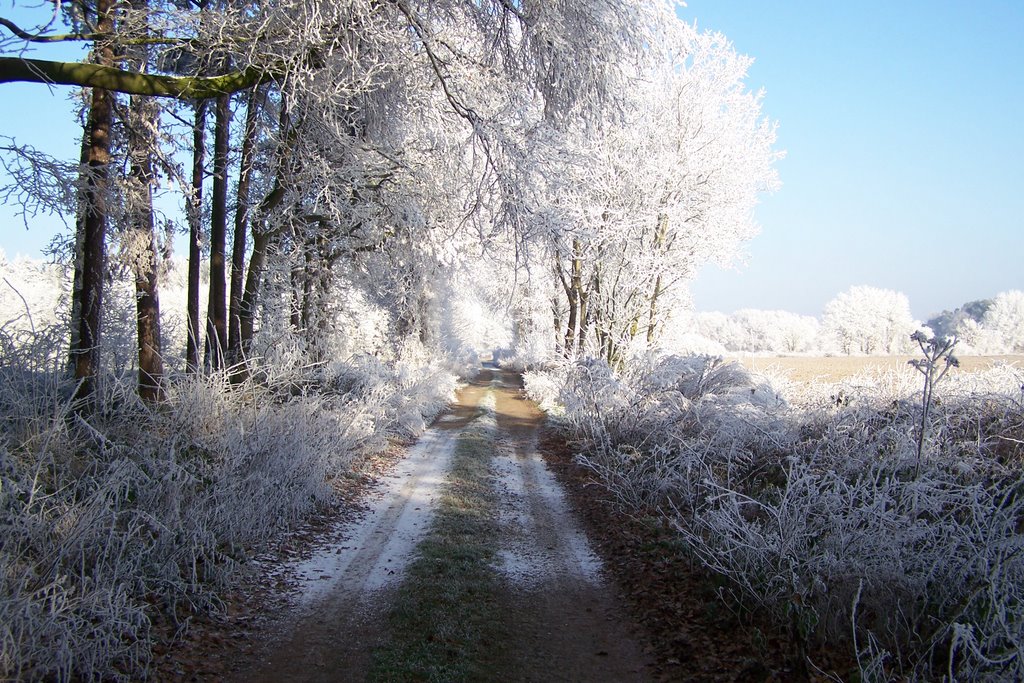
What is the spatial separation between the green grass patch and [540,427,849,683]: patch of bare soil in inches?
46.6

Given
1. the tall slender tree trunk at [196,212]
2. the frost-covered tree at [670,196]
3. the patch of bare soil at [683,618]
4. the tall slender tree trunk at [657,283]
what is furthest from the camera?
the tall slender tree trunk at [657,283]

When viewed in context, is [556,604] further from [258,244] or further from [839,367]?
[839,367]

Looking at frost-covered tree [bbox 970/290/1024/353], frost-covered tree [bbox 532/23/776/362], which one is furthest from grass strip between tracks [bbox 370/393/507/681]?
frost-covered tree [bbox 970/290/1024/353]

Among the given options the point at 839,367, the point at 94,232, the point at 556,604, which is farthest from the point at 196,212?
the point at 839,367

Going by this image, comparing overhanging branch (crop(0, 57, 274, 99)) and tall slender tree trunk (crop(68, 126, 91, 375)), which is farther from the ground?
overhanging branch (crop(0, 57, 274, 99))

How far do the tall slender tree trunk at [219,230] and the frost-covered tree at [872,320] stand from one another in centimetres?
6802

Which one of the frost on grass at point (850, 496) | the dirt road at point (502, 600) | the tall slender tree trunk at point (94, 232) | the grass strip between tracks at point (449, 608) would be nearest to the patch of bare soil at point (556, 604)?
the dirt road at point (502, 600)

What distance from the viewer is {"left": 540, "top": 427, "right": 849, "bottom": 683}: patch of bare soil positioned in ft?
13.8

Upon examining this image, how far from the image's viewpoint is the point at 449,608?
5.18 m

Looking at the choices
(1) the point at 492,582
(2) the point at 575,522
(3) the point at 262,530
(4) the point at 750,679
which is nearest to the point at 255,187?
(3) the point at 262,530

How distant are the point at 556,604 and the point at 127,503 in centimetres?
364

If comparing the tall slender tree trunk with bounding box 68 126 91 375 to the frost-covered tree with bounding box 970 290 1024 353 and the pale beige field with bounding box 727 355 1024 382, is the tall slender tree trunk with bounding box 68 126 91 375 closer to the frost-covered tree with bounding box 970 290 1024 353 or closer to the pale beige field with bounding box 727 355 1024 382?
the pale beige field with bounding box 727 355 1024 382

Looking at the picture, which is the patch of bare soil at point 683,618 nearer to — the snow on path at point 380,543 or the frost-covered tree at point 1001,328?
the snow on path at point 380,543

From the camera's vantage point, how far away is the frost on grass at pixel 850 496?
3.88m
